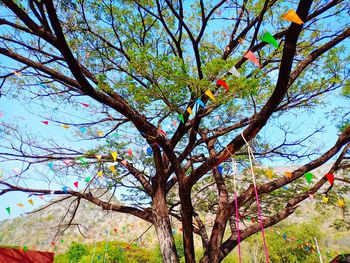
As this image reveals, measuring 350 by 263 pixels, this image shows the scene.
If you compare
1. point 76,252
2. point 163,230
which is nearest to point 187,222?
point 163,230

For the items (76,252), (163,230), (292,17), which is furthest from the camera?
(76,252)

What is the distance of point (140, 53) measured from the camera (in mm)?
3441

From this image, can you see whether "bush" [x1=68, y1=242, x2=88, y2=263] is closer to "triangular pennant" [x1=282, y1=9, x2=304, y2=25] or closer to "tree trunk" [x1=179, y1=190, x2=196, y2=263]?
"tree trunk" [x1=179, y1=190, x2=196, y2=263]

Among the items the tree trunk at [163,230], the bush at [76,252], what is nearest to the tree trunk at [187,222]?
the tree trunk at [163,230]

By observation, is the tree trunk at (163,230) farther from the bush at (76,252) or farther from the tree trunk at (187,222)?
the bush at (76,252)

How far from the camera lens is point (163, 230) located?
516 centimetres

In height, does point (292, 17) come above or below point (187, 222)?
above

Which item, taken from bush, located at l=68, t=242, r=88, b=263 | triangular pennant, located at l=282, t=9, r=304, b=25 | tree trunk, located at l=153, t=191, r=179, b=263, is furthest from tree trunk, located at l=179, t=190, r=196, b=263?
bush, located at l=68, t=242, r=88, b=263

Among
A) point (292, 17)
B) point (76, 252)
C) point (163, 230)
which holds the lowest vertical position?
point (163, 230)

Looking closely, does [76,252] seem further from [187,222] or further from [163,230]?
[187,222]

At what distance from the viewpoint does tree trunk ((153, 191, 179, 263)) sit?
16.2 feet

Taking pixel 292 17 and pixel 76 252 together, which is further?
pixel 76 252

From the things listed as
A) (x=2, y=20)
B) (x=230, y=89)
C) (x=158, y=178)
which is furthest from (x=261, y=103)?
(x=2, y=20)

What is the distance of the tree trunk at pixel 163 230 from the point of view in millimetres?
4934
